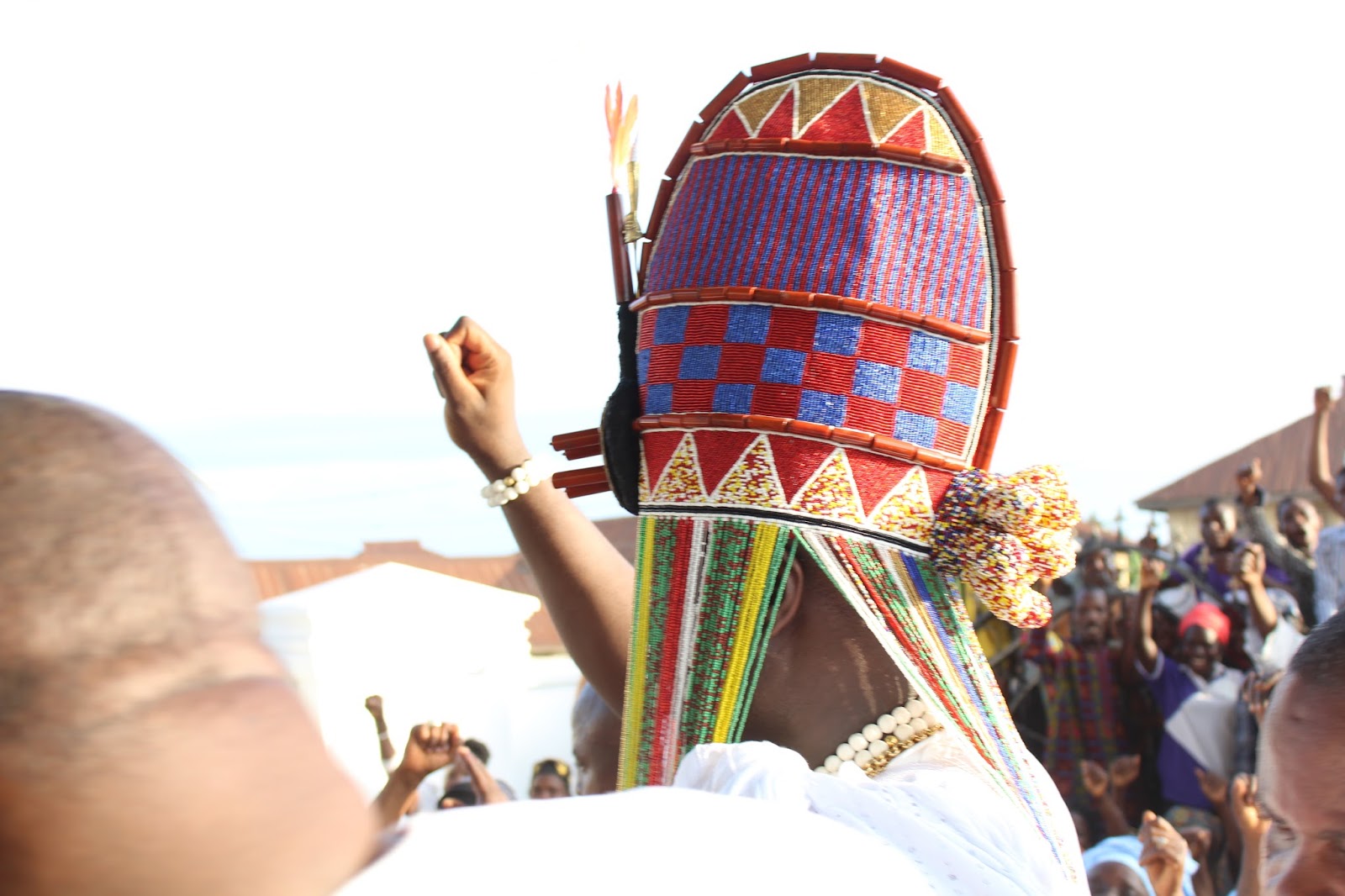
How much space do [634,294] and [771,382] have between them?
1.32 ft

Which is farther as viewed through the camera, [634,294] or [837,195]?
[634,294]

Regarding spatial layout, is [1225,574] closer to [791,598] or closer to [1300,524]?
[1300,524]

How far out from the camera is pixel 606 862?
0.92 m

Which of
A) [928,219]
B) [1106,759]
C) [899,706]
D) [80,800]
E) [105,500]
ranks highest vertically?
[928,219]

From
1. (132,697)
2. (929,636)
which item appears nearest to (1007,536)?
(929,636)

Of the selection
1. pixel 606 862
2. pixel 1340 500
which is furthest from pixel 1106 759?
pixel 606 862

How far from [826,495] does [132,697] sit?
123 cm

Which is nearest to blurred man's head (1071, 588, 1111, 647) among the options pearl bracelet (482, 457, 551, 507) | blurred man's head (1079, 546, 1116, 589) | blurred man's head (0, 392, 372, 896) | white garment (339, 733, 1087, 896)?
blurred man's head (1079, 546, 1116, 589)

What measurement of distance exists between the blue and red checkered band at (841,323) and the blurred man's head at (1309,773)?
1.66 feet

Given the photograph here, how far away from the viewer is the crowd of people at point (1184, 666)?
5277 mm

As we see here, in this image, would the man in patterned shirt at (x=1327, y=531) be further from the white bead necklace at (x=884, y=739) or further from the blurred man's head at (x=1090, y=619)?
the white bead necklace at (x=884, y=739)

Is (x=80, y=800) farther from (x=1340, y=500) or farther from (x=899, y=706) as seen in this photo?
(x=1340, y=500)

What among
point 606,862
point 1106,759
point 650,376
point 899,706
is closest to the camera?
point 606,862

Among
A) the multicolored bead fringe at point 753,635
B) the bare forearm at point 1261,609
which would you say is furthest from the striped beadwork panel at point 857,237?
the bare forearm at point 1261,609
